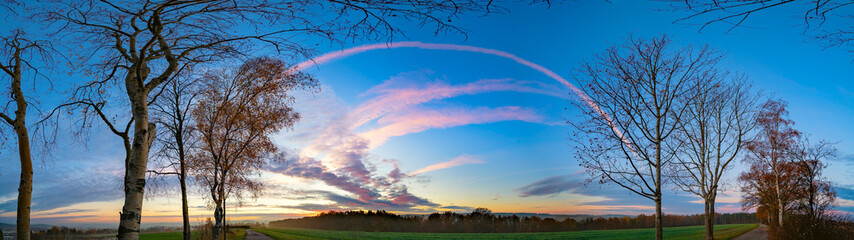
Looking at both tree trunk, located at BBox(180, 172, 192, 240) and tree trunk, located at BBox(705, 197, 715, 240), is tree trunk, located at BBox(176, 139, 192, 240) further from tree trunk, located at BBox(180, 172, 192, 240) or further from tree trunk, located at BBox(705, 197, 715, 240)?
tree trunk, located at BBox(705, 197, 715, 240)

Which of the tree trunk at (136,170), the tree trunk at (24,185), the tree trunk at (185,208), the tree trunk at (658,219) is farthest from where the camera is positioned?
the tree trunk at (185,208)

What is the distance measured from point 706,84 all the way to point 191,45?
15769 mm

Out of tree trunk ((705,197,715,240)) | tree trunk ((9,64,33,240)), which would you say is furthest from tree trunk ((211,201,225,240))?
tree trunk ((705,197,715,240))

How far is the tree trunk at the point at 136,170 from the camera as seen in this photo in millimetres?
7934

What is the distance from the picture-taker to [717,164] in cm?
1708

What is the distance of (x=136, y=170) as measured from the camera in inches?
320

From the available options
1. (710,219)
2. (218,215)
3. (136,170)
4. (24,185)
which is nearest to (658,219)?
(710,219)

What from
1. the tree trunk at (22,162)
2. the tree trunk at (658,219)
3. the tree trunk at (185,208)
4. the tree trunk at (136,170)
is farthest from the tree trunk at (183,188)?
the tree trunk at (658,219)

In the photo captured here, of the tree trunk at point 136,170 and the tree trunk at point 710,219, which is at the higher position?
the tree trunk at point 136,170

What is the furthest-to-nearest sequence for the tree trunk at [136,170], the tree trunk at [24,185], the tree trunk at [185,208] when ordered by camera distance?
1. the tree trunk at [185,208]
2. the tree trunk at [24,185]
3. the tree trunk at [136,170]

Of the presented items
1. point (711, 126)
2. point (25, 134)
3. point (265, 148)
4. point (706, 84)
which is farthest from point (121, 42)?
point (711, 126)

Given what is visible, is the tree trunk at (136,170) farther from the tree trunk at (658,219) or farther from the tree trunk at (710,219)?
the tree trunk at (710,219)

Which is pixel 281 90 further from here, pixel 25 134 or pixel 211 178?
pixel 25 134

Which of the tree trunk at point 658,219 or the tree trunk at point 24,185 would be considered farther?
the tree trunk at point 658,219
